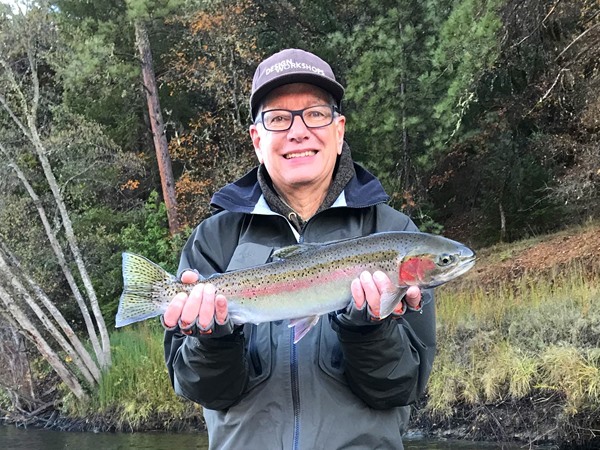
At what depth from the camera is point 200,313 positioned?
2.63 m

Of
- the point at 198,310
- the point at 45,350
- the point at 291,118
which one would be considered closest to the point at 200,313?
the point at 198,310

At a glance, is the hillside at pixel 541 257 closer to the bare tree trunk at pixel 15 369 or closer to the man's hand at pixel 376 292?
the bare tree trunk at pixel 15 369

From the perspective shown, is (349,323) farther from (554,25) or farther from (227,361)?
(554,25)

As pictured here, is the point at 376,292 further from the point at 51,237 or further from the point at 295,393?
the point at 51,237

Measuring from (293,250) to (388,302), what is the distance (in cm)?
53

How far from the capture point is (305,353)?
269 cm

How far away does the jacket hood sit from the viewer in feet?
9.56

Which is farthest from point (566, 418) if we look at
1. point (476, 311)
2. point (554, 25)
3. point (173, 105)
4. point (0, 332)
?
point (173, 105)

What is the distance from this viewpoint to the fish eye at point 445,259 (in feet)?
9.59

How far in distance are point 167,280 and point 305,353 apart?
2.52 ft

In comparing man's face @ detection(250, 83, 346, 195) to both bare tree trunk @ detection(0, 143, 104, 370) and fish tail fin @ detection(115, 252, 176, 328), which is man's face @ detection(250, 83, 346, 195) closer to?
fish tail fin @ detection(115, 252, 176, 328)

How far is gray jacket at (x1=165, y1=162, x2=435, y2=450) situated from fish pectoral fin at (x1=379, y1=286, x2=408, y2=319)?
0.06m

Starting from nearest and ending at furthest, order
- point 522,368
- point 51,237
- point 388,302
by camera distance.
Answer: point 388,302
point 522,368
point 51,237

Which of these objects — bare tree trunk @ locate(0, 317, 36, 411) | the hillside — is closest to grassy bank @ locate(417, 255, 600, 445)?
the hillside
